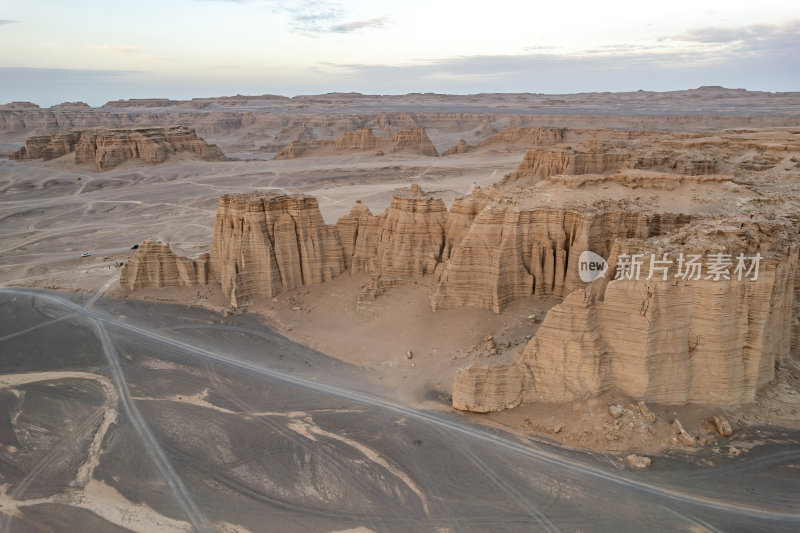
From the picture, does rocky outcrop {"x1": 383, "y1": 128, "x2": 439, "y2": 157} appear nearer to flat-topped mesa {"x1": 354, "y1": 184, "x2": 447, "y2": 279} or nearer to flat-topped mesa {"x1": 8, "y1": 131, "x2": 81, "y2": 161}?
flat-topped mesa {"x1": 8, "y1": 131, "x2": 81, "y2": 161}

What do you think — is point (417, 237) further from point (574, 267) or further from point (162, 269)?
point (162, 269)

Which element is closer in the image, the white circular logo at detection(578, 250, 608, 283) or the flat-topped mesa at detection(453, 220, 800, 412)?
the flat-topped mesa at detection(453, 220, 800, 412)

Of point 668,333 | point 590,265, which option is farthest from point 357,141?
point 668,333

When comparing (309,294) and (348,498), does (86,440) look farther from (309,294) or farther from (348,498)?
(309,294)

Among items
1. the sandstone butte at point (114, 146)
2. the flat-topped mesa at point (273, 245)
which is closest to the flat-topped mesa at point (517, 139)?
the sandstone butte at point (114, 146)

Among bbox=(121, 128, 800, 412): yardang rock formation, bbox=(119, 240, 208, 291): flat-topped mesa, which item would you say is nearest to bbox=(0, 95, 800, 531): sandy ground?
bbox=(121, 128, 800, 412): yardang rock formation

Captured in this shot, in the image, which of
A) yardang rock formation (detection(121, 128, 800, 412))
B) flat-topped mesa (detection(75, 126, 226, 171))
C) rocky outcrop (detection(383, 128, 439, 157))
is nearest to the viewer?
yardang rock formation (detection(121, 128, 800, 412))

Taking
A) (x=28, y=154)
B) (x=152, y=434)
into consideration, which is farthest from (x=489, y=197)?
(x=28, y=154)
